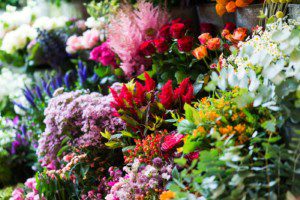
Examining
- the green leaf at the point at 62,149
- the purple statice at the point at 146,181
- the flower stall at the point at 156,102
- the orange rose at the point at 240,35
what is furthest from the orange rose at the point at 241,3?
the green leaf at the point at 62,149

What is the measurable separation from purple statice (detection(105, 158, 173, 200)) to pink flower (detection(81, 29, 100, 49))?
1.34 metres

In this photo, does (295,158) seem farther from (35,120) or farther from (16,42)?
(16,42)

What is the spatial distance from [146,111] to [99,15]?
1.29 m

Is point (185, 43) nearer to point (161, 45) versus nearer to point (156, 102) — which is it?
point (161, 45)

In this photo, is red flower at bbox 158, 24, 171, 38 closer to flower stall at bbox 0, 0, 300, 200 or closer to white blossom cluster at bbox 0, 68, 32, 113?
flower stall at bbox 0, 0, 300, 200

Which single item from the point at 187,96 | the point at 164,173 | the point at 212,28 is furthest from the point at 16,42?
the point at 164,173

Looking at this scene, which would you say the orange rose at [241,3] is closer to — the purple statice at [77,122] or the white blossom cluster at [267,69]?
the white blossom cluster at [267,69]

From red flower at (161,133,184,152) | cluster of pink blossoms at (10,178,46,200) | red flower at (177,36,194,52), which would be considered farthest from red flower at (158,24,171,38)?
cluster of pink blossoms at (10,178,46,200)

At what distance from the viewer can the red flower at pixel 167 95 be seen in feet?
5.11

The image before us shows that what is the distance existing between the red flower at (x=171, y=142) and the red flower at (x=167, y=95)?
0.20 metres

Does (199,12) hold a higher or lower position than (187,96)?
higher

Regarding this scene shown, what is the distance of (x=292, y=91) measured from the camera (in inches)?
39.4

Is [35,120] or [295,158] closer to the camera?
[295,158]

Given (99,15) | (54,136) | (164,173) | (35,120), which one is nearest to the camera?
(164,173)
